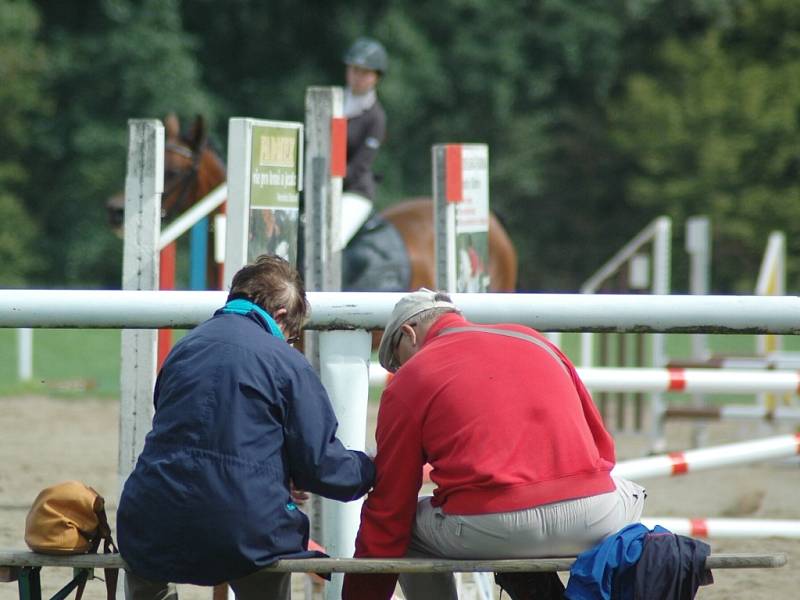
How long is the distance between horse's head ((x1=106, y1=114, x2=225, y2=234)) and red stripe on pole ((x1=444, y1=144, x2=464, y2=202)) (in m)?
4.36

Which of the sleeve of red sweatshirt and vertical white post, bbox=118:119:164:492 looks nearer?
the sleeve of red sweatshirt

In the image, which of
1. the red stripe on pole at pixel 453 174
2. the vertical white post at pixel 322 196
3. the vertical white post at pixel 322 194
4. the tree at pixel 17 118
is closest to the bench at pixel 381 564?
the vertical white post at pixel 322 194

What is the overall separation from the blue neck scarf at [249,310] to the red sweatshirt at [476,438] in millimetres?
290

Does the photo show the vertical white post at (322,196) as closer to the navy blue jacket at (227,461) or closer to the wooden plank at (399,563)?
the navy blue jacket at (227,461)

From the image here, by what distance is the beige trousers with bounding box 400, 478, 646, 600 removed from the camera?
306 centimetres

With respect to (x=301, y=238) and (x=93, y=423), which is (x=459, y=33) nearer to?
(x=93, y=423)

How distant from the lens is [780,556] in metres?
3.13

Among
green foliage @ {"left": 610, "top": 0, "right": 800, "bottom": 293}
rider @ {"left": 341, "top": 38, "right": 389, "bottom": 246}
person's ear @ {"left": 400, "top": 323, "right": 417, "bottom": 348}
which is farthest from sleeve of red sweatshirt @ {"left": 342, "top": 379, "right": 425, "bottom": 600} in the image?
green foliage @ {"left": 610, "top": 0, "right": 800, "bottom": 293}

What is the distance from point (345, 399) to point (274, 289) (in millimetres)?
410

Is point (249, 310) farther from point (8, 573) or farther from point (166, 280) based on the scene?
point (166, 280)

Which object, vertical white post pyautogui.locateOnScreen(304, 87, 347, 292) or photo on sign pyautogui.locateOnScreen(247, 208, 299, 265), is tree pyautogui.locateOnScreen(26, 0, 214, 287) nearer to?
vertical white post pyautogui.locateOnScreen(304, 87, 347, 292)

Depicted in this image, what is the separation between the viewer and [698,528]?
16.0ft

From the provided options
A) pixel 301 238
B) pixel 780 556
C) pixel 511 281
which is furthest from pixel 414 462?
pixel 511 281

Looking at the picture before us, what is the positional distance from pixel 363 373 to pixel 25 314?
2.72 feet
